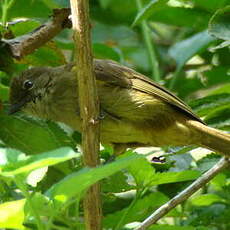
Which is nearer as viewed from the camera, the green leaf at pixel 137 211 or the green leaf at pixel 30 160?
the green leaf at pixel 30 160

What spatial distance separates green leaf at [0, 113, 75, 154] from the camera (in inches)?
125

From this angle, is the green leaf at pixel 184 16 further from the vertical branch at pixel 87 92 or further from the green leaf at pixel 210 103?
the vertical branch at pixel 87 92

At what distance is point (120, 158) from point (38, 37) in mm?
1507

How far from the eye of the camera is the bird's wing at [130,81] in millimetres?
4059

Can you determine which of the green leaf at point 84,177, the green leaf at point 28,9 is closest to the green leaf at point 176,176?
the green leaf at point 84,177

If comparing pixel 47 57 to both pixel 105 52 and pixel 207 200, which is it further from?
pixel 207 200

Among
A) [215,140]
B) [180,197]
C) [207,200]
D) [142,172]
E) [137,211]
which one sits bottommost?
[207,200]

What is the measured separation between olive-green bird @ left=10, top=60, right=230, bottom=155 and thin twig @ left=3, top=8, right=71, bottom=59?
24.3 inches

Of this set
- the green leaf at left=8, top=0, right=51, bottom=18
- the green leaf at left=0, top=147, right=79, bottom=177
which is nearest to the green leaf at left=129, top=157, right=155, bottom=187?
the green leaf at left=0, top=147, right=79, bottom=177

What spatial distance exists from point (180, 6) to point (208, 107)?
1.20 meters

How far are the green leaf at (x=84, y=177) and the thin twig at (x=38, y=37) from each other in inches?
59.1

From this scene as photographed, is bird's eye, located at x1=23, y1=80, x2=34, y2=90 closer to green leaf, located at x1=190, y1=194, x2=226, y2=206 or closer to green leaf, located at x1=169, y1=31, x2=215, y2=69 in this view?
green leaf, located at x1=169, y1=31, x2=215, y2=69

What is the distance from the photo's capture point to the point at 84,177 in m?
1.76

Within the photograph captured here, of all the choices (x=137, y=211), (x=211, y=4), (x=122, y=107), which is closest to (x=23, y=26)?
(x=122, y=107)
